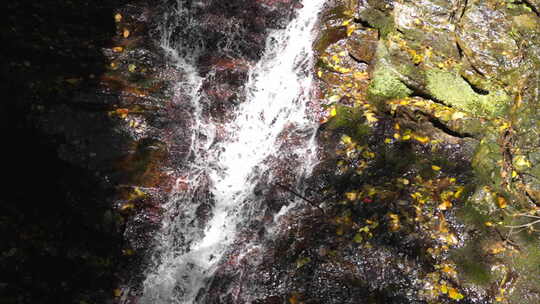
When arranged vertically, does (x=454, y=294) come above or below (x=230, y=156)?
above

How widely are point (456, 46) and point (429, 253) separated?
3.51 metres

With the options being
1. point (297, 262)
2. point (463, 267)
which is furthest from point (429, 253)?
point (297, 262)

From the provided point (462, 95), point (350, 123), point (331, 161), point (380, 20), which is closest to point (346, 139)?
point (350, 123)

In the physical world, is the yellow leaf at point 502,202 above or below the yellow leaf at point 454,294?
above

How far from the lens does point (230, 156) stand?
18.6 feet

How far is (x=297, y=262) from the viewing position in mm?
4160

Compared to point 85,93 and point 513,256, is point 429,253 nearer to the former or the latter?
point 513,256

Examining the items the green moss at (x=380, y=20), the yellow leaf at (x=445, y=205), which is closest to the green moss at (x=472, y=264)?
the yellow leaf at (x=445, y=205)

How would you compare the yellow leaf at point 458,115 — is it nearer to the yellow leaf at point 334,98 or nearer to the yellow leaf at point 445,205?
the yellow leaf at point 445,205

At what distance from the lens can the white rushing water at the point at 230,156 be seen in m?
4.60

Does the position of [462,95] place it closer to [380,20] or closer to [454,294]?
[380,20]

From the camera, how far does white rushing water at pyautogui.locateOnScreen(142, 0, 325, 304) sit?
4.60 meters

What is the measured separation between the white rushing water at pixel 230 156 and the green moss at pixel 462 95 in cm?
198

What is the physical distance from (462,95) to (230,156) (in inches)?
150
